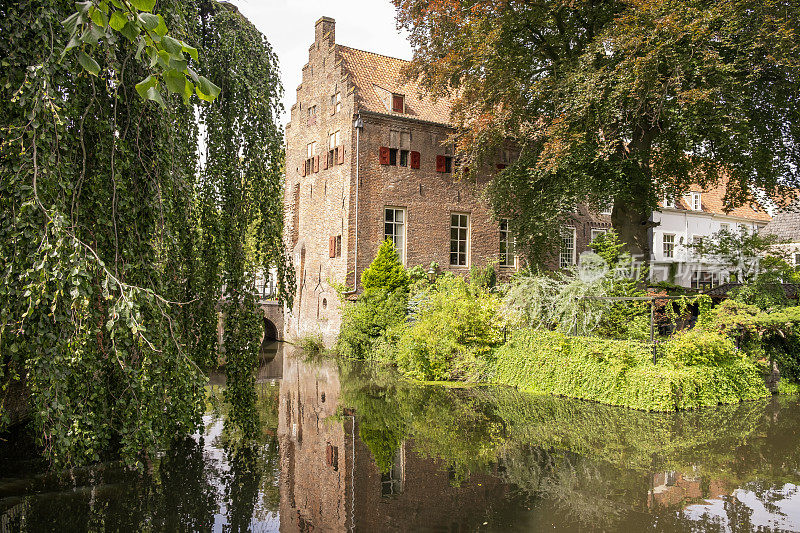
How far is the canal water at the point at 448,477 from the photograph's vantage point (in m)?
5.09

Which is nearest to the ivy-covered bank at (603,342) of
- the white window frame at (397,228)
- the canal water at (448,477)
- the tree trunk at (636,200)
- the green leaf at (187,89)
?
the canal water at (448,477)

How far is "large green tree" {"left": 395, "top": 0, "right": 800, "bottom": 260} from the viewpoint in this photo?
38.2 feet

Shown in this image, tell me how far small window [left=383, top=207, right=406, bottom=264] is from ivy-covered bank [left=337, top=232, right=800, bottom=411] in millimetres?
4501

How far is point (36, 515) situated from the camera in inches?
199

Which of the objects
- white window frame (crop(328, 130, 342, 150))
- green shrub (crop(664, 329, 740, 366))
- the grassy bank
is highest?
white window frame (crop(328, 130, 342, 150))

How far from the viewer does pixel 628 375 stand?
400 inches

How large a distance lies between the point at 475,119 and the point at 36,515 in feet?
43.0

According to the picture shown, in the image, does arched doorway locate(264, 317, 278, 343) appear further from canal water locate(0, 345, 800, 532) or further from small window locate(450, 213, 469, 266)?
canal water locate(0, 345, 800, 532)

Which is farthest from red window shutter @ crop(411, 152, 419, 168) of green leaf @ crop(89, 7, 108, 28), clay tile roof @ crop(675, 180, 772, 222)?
green leaf @ crop(89, 7, 108, 28)

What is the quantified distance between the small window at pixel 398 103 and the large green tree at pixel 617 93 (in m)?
2.80

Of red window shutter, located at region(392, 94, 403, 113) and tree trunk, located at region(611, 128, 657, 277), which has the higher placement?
red window shutter, located at region(392, 94, 403, 113)

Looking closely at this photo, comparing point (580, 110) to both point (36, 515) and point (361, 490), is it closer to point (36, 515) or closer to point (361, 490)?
point (361, 490)

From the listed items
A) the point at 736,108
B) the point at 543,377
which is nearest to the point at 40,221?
the point at 543,377

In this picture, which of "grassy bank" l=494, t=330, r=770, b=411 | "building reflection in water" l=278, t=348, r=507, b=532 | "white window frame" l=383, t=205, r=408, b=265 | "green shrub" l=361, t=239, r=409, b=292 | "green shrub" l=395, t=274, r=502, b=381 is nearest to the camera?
"building reflection in water" l=278, t=348, r=507, b=532
